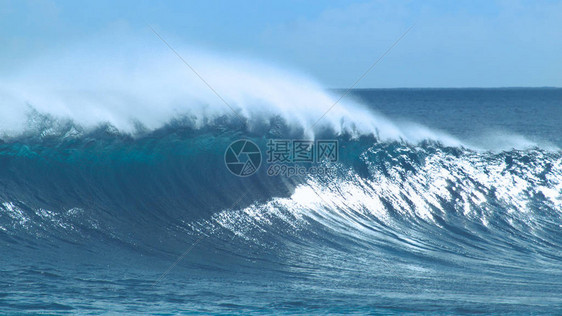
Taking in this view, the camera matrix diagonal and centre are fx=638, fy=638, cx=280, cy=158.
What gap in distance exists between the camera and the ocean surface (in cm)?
611

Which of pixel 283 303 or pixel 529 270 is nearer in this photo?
pixel 283 303

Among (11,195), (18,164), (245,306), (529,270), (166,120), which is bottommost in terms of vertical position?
(245,306)

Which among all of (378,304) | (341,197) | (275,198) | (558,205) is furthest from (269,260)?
(558,205)

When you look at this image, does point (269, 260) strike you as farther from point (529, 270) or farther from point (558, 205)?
point (558, 205)

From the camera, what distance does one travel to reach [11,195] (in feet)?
29.8

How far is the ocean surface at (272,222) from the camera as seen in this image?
20.0ft

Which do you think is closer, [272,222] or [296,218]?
[272,222]

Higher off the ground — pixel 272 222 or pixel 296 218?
pixel 296 218

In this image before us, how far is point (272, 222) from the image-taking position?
934 centimetres

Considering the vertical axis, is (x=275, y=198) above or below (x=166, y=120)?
below

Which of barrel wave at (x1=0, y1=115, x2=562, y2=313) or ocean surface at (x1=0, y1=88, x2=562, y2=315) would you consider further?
barrel wave at (x1=0, y1=115, x2=562, y2=313)

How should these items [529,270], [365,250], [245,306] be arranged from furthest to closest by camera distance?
1. [365,250]
2. [529,270]
3. [245,306]

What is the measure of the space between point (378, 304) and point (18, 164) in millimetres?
6856

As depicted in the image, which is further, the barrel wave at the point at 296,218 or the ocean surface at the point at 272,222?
the barrel wave at the point at 296,218
